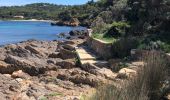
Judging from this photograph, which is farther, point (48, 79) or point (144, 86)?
point (48, 79)

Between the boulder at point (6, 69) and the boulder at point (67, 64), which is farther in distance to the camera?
the boulder at point (67, 64)

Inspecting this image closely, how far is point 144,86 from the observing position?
9.44 m

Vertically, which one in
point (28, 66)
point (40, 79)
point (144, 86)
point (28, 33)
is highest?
point (144, 86)

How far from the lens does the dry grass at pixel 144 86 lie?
7797 millimetres

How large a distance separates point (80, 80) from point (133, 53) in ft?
10.2

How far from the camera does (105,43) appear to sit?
943 inches

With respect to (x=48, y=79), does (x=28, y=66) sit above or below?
below

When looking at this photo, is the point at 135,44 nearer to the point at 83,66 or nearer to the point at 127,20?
the point at 83,66

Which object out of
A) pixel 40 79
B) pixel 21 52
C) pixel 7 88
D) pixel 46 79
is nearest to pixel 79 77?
pixel 46 79

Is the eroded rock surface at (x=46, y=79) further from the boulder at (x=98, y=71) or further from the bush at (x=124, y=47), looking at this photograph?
the bush at (x=124, y=47)

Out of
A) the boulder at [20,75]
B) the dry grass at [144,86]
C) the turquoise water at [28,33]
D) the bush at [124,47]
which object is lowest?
the turquoise water at [28,33]

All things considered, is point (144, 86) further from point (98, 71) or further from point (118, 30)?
point (118, 30)

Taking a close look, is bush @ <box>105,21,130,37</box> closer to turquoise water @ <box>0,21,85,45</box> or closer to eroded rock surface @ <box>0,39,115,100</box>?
eroded rock surface @ <box>0,39,115,100</box>

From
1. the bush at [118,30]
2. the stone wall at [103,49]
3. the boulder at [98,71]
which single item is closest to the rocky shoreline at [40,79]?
the boulder at [98,71]
